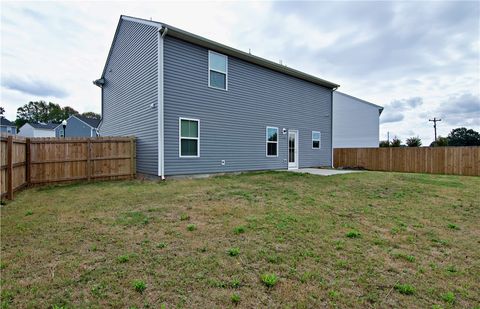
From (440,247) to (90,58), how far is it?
1851 cm

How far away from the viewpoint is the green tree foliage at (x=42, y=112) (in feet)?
195

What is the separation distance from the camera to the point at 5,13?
8.73 meters

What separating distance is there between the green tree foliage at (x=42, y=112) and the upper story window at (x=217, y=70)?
6228cm

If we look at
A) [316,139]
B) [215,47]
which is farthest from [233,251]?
[316,139]

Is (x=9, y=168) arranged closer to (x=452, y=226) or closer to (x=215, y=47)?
(x=215, y=47)

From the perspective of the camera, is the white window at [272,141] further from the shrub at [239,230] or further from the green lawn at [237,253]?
the shrub at [239,230]

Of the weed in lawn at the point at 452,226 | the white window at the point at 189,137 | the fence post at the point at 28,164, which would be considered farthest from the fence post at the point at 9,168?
the weed in lawn at the point at 452,226

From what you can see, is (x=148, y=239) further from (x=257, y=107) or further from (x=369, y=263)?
(x=257, y=107)

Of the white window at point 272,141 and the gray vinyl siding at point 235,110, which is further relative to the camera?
the white window at point 272,141

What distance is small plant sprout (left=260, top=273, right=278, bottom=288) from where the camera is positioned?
2586mm

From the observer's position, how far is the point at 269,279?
2648 millimetres

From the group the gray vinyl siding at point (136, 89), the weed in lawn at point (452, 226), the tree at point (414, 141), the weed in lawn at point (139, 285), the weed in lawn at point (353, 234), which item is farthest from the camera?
the tree at point (414, 141)

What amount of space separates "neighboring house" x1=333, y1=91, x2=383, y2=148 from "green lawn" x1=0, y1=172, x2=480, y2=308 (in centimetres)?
1766

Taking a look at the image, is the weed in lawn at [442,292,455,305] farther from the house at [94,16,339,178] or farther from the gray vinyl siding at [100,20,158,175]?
the gray vinyl siding at [100,20,158,175]
